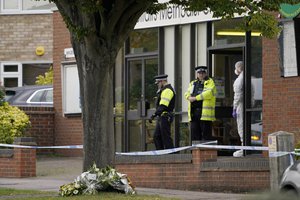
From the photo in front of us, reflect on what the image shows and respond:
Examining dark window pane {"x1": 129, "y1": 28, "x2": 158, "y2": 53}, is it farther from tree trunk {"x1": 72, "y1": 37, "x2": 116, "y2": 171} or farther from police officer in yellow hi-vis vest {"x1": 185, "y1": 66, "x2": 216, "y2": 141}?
tree trunk {"x1": 72, "y1": 37, "x2": 116, "y2": 171}

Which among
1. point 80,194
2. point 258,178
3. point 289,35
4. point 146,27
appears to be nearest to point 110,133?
point 80,194

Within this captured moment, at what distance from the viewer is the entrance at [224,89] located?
22406 mm

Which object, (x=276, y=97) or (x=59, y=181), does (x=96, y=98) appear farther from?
(x=276, y=97)

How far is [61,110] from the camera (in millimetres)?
27391

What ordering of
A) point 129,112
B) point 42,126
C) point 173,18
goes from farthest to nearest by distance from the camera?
point 42,126 < point 129,112 < point 173,18

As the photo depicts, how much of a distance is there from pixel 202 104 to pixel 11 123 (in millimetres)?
4974

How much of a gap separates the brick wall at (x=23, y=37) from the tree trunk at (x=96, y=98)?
820 inches

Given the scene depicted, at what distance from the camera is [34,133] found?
A: 1063 inches

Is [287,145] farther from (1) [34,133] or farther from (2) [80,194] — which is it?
(1) [34,133]

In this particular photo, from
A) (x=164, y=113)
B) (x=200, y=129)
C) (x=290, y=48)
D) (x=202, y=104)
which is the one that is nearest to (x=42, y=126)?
(x=164, y=113)

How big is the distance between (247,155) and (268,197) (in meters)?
11.1

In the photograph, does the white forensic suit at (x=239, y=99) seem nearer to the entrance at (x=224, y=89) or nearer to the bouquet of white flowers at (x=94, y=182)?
the entrance at (x=224, y=89)

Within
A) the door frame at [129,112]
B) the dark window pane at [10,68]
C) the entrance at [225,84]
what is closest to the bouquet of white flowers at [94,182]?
the entrance at [225,84]

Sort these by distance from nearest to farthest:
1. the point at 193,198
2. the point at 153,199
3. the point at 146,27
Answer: the point at 153,199 → the point at 193,198 → the point at 146,27
